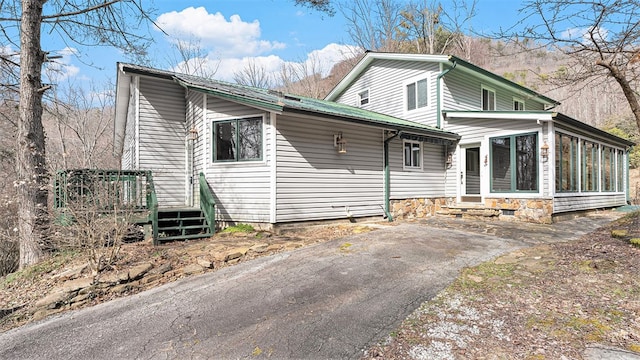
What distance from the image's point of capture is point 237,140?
26.1ft

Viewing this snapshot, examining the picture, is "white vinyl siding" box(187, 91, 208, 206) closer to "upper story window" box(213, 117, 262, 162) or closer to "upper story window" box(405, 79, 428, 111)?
"upper story window" box(213, 117, 262, 162)

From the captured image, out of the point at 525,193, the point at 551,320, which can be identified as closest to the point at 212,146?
→ the point at 551,320

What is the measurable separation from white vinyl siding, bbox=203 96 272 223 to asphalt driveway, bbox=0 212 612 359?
2288mm

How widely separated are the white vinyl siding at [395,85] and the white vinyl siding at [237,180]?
271 inches

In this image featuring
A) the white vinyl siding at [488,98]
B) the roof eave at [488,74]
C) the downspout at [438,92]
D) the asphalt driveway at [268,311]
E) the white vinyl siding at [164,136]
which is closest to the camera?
the asphalt driveway at [268,311]

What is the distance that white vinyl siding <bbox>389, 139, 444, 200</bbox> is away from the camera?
9688 mm

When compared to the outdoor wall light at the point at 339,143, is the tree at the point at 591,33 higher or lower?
higher

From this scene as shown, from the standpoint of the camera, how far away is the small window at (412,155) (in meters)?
10.1

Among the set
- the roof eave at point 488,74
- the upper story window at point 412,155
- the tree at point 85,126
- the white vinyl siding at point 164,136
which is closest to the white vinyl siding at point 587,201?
the roof eave at point 488,74

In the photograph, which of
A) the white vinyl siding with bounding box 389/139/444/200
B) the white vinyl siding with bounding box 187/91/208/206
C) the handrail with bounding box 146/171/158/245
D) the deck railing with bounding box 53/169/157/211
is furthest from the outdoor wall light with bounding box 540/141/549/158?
the deck railing with bounding box 53/169/157/211

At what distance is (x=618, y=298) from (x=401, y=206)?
21.5 feet

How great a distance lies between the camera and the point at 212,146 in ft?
27.3

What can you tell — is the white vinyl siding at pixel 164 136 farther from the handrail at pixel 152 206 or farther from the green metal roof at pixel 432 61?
the green metal roof at pixel 432 61

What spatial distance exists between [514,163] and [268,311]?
910 centimetres
